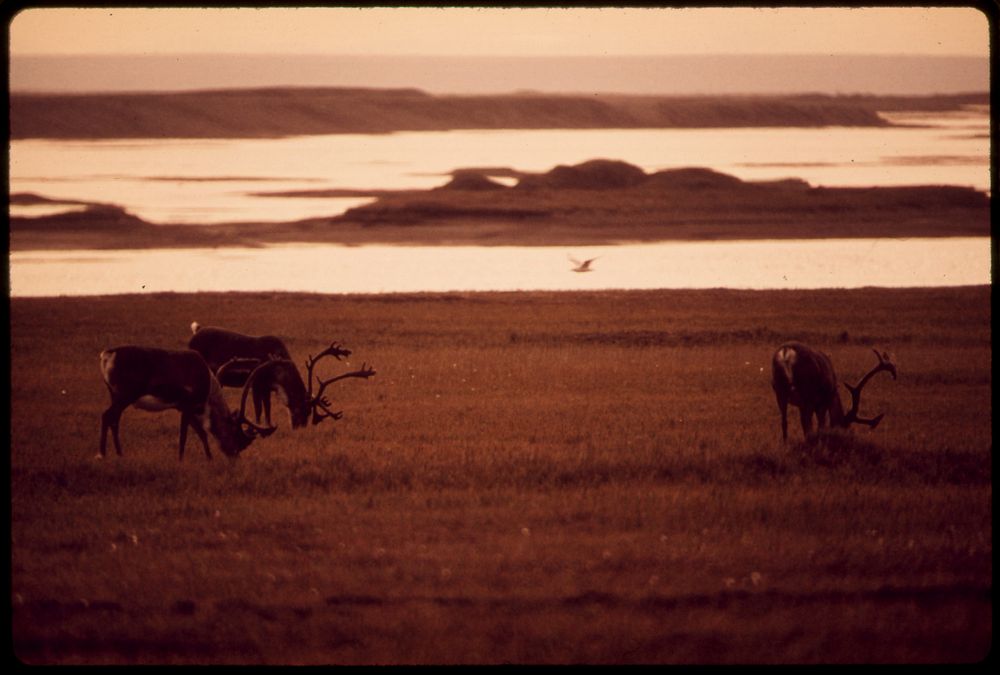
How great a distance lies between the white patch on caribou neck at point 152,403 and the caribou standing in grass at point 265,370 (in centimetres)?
195

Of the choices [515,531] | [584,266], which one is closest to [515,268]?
[584,266]

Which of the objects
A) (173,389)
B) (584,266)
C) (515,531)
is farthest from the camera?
(584,266)

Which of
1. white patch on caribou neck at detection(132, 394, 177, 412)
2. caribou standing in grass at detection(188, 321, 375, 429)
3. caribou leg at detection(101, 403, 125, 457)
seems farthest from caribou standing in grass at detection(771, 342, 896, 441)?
caribou leg at detection(101, 403, 125, 457)

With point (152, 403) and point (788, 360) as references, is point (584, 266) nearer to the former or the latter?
point (788, 360)

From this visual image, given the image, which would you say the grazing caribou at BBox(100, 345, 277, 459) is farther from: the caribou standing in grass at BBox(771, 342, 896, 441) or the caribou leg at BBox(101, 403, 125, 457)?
the caribou standing in grass at BBox(771, 342, 896, 441)

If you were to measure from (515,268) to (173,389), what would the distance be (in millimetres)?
44379

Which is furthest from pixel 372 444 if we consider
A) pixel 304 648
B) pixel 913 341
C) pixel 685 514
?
pixel 913 341

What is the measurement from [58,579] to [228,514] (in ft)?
8.25

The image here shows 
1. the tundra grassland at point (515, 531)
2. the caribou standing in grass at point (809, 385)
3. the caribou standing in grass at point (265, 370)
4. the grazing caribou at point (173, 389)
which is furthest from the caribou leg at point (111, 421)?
the caribou standing in grass at point (809, 385)

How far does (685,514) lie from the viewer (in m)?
14.5

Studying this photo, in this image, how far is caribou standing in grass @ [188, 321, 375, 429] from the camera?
1938 centimetres

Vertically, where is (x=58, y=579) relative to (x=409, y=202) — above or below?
below

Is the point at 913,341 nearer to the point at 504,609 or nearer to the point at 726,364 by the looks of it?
the point at 726,364

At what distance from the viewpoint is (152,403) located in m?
16.8
